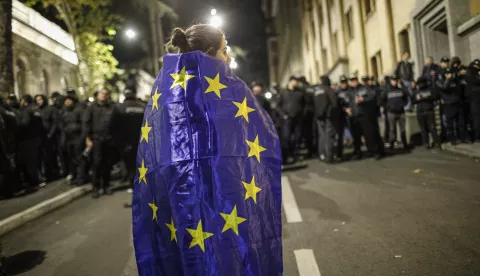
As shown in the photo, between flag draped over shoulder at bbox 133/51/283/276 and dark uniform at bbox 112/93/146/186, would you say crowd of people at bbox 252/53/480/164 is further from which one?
flag draped over shoulder at bbox 133/51/283/276

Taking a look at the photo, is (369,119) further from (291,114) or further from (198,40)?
(198,40)

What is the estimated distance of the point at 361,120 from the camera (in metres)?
10.4

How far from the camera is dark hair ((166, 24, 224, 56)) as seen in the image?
2.27m

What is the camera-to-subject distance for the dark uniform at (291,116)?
1079 centimetres

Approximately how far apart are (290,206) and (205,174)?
4370mm

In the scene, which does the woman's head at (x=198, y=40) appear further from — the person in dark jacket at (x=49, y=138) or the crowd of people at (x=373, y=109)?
the person in dark jacket at (x=49, y=138)

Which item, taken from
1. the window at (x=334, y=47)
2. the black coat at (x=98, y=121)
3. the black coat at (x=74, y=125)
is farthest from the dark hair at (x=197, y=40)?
the window at (x=334, y=47)

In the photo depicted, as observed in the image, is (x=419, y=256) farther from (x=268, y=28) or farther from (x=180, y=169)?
(x=268, y=28)

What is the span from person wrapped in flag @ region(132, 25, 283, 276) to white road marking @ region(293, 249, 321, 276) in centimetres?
156

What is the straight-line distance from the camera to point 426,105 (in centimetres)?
1082

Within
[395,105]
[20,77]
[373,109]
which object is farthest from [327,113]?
[20,77]

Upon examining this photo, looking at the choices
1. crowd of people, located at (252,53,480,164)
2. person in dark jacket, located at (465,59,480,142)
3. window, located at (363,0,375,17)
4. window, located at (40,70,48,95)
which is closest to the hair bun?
crowd of people, located at (252,53,480,164)

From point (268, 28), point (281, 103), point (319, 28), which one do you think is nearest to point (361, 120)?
point (281, 103)

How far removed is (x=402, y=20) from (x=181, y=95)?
54.7 feet
